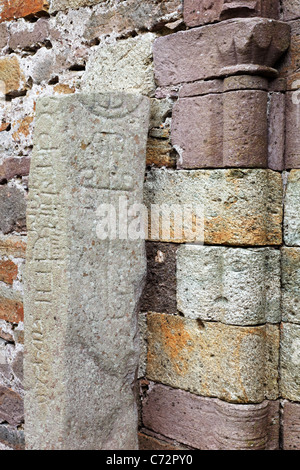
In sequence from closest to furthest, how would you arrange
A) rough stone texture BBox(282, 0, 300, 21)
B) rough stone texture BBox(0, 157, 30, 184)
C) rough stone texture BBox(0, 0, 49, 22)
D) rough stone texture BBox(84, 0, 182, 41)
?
1. rough stone texture BBox(282, 0, 300, 21)
2. rough stone texture BBox(84, 0, 182, 41)
3. rough stone texture BBox(0, 0, 49, 22)
4. rough stone texture BBox(0, 157, 30, 184)

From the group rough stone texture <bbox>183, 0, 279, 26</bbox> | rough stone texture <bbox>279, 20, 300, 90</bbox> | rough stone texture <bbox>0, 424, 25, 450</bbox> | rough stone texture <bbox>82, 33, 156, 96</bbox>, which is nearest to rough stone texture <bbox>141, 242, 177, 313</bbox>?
rough stone texture <bbox>82, 33, 156, 96</bbox>

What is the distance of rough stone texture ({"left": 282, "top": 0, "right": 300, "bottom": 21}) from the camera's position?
230 centimetres

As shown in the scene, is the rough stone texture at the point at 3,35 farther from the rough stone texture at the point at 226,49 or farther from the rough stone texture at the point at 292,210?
the rough stone texture at the point at 292,210

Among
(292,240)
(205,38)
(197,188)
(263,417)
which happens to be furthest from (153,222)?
(263,417)

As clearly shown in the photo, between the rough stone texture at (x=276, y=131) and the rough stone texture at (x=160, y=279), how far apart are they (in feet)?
2.06

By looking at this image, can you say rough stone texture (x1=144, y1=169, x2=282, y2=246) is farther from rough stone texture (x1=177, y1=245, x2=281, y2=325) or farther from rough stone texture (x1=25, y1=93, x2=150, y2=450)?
rough stone texture (x1=25, y1=93, x2=150, y2=450)

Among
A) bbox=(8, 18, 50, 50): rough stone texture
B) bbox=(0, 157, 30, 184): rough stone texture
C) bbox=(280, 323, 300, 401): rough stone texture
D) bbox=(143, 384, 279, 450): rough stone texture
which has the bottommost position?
bbox=(143, 384, 279, 450): rough stone texture

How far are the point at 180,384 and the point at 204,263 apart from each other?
2.07 ft

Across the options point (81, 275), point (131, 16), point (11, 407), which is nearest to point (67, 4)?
point (131, 16)

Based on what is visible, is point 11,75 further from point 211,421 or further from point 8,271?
point 211,421

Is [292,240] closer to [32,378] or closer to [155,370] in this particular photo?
[155,370]

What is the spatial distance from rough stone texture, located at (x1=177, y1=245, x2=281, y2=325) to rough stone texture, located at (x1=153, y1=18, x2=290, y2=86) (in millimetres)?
805

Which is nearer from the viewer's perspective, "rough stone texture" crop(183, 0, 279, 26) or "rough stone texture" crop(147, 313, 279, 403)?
"rough stone texture" crop(183, 0, 279, 26)

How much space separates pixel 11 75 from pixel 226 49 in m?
1.59
